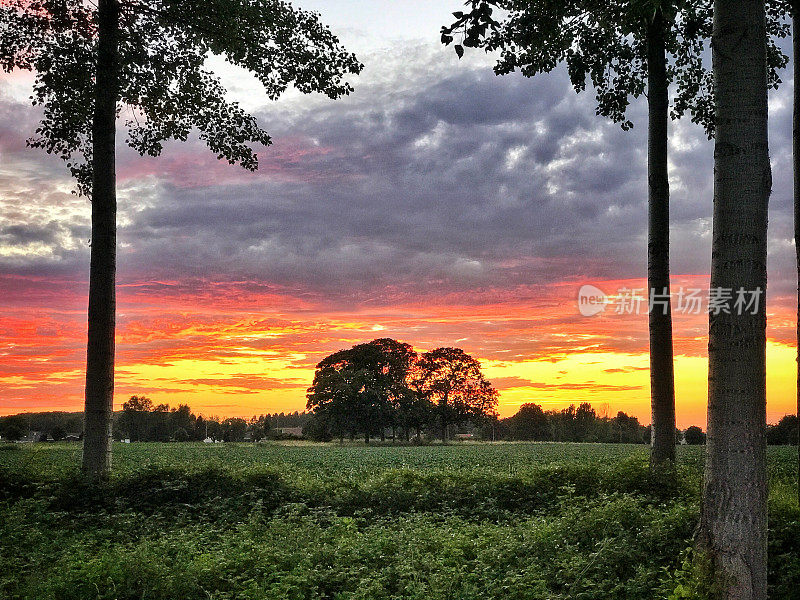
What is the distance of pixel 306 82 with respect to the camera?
54.6 ft

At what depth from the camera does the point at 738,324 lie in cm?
627

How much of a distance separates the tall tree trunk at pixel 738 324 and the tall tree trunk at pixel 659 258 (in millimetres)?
6730

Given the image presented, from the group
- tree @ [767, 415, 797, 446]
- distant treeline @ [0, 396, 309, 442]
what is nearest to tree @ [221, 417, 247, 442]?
distant treeline @ [0, 396, 309, 442]

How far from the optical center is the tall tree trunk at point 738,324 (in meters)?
6.09

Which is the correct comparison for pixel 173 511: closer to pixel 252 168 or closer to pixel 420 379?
pixel 252 168

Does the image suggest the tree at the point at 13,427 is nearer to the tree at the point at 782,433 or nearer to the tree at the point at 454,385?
the tree at the point at 454,385

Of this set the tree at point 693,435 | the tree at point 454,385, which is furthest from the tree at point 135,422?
the tree at point 693,435

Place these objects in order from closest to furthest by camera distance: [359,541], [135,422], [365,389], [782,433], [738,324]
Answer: [738,324] → [359,541] → [782,433] → [365,389] → [135,422]

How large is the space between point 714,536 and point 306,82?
14193mm

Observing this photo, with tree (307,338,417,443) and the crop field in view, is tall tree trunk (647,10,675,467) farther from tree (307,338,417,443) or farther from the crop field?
tree (307,338,417,443)

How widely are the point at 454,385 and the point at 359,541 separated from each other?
2202 inches

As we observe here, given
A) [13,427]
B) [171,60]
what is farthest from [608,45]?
[13,427]

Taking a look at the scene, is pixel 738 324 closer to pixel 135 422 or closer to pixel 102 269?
pixel 102 269

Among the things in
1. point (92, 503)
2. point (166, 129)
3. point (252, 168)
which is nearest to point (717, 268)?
point (92, 503)
